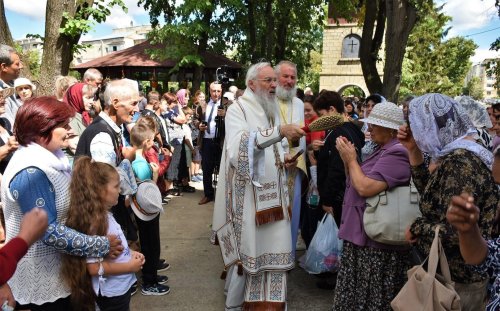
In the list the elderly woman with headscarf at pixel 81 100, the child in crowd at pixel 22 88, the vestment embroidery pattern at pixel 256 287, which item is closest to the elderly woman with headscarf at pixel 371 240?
the vestment embroidery pattern at pixel 256 287

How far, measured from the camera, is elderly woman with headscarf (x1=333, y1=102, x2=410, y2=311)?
2.54 m

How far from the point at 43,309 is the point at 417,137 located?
2098mm

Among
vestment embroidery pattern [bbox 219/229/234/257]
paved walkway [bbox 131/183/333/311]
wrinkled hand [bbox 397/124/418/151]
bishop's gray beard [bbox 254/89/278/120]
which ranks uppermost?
bishop's gray beard [bbox 254/89/278/120]

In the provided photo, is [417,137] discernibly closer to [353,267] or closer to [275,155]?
[353,267]

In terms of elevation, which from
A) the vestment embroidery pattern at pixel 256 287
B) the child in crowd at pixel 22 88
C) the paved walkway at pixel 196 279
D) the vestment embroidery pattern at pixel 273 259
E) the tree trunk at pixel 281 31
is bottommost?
the paved walkway at pixel 196 279

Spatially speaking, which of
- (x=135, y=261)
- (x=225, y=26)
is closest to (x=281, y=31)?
(x=225, y=26)

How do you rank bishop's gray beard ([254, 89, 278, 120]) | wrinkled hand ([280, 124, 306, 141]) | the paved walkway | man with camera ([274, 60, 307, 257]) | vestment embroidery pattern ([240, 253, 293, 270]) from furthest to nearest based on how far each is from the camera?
man with camera ([274, 60, 307, 257]), the paved walkway, bishop's gray beard ([254, 89, 278, 120]), vestment embroidery pattern ([240, 253, 293, 270]), wrinkled hand ([280, 124, 306, 141])

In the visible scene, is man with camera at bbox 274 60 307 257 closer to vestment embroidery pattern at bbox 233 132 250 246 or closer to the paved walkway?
the paved walkway

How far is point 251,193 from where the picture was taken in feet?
10.5

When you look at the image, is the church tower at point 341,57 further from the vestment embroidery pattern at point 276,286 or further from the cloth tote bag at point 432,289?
the cloth tote bag at point 432,289

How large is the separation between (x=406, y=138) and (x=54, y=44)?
289 inches

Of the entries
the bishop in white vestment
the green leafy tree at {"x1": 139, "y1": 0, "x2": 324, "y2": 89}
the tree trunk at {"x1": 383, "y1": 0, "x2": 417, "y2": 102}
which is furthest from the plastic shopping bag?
the green leafy tree at {"x1": 139, "y1": 0, "x2": 324, "y2": 89}

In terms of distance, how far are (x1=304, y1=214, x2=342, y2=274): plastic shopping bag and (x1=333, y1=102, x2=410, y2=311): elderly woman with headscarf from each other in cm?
89

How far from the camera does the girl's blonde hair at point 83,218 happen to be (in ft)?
6.51
